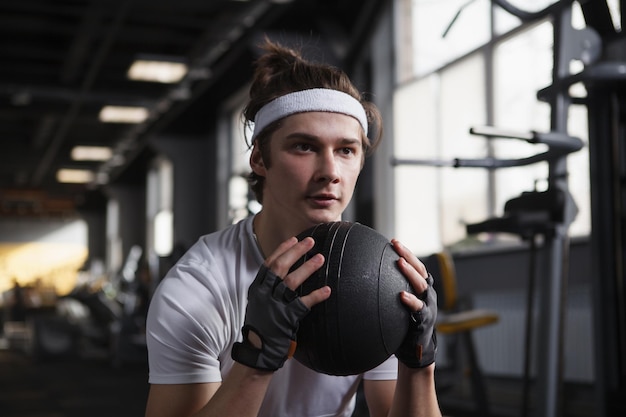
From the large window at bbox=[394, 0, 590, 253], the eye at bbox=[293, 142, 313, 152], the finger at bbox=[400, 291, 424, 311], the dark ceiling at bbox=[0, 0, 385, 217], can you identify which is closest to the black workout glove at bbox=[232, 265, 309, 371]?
the finger at bbox=[400, 291, 424, 311]

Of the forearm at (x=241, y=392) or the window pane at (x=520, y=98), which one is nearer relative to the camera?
the forearm at (x=241, y=392)

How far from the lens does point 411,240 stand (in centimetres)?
590

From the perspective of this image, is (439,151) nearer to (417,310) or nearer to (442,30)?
(442,30)

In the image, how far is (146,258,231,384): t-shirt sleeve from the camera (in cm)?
119

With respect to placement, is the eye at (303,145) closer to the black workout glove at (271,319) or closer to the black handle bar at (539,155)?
the black workout glove at (271,319)

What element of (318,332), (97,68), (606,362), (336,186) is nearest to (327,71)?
(336,186)

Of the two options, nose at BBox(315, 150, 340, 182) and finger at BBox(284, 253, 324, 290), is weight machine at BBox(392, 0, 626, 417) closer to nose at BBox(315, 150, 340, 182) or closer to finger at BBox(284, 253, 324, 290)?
nose at BBox(315, 150, 340, 182)

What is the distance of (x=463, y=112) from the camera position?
513cm

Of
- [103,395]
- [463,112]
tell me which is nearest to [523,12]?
[463,112]

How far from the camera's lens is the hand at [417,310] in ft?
3.53

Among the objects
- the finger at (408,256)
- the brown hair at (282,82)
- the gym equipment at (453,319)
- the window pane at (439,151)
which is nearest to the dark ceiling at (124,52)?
the window pane at (439,151)

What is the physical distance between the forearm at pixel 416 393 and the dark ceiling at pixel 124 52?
522 cm

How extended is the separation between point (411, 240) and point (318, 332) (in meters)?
4.91

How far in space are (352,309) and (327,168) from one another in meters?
0.24
